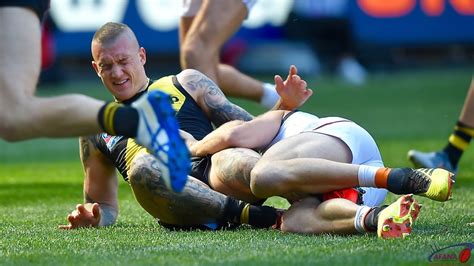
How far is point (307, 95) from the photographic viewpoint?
18.4 feet

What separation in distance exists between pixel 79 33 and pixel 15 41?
14443mm

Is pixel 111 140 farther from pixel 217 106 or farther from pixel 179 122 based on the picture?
pixel 217 106

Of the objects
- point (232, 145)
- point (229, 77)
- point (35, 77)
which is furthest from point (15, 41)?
point (229, 77)

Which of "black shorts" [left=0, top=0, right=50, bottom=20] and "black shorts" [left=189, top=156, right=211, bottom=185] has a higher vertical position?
"black shorts" [left=0, top=0, right=50, bottom=20]

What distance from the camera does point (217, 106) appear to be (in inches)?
233

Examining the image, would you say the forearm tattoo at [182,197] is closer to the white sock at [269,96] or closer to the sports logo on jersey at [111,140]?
the sports logo on jersey at [111,140]

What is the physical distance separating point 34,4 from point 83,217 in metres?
1.20

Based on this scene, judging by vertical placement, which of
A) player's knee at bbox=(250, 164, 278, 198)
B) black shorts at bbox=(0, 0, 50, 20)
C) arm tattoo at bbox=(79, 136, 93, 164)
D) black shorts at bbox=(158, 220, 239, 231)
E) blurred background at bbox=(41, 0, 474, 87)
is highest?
black shorts at bbox=(0, 0, 50, 20)

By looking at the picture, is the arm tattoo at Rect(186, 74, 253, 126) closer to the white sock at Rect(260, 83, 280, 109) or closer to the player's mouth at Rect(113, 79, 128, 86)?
the player's mouth at Rect(113, 79, 128, 86)

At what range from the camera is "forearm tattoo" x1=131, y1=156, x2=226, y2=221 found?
5.30 metres

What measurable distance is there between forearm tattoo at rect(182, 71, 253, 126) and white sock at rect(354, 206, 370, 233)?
3.67 ft

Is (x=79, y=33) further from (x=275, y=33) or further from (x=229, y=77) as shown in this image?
(x=229, y=77)

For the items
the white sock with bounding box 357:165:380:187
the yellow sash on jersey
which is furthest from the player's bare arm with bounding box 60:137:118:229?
the white sock with bounding box 357:165:380:187

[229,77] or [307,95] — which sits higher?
[307,95]
